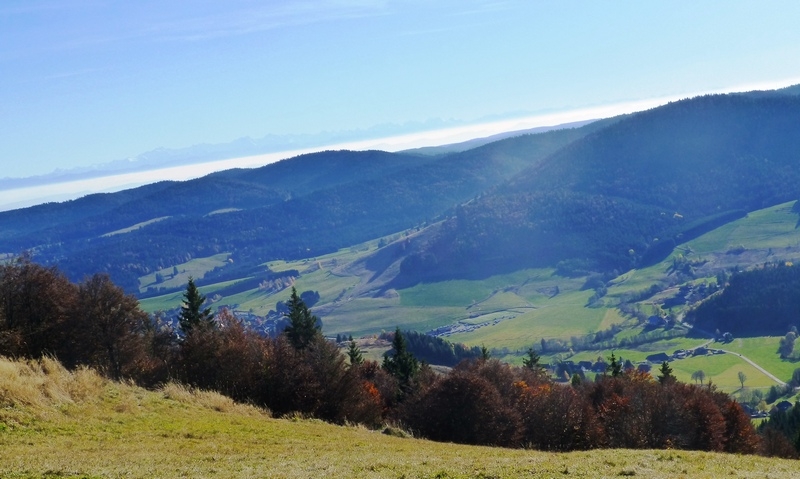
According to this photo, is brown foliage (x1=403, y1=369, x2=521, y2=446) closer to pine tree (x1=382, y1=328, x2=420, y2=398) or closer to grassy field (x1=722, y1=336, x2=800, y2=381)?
pine tree (x1=382, y1=328, x2=420, y2=398)

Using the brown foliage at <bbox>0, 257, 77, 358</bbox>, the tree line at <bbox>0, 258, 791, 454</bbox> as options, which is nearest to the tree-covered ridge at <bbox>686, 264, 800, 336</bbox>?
the tree line at <bbox>0, 258, 791, 454</bbox>

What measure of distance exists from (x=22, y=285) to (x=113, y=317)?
5.70 m

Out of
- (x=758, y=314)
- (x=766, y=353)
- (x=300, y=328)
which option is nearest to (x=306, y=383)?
(x=300, y=328)

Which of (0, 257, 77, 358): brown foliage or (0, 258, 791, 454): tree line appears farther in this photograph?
(0, 257, 77, 358): brown foliage

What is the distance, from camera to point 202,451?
19906 millimetres

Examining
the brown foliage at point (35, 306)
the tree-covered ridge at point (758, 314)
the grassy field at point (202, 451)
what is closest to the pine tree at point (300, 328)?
the brown foliage at point (35, 306)

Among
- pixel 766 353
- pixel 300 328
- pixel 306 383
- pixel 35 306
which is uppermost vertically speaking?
pixel 35 306

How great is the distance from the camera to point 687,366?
513ft

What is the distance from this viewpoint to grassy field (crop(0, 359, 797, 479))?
17188 millimetres

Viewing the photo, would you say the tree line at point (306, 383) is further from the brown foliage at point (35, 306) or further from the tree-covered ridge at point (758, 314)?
the tree-covered ridge at point (758, 314)

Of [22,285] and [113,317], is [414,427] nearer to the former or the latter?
[113,317]

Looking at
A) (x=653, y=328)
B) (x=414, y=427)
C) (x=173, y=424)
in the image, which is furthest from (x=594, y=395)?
(x=653, y=328)

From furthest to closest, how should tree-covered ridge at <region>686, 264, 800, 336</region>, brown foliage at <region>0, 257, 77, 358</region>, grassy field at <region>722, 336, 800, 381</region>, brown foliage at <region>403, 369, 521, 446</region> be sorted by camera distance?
tree-covered ridge at <region>686, 264, 800, 336</region> < grassy field at <region>722, 336, 800, 381</region> < brown foliage at <region>0, 257, 77, 358</region> < brown foliage at <region>403, 369, 521, 446</region>

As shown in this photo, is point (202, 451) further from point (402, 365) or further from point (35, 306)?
point (402, 365)
